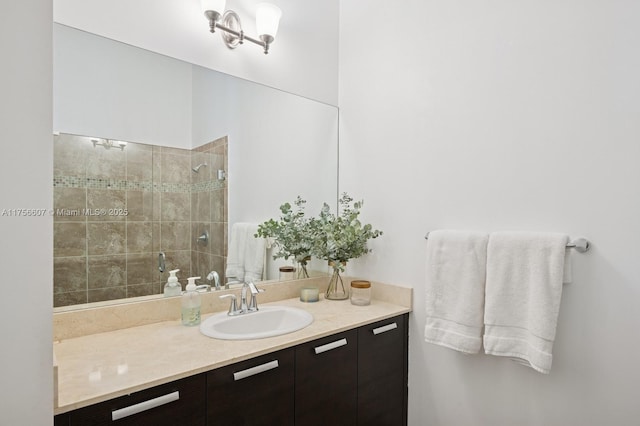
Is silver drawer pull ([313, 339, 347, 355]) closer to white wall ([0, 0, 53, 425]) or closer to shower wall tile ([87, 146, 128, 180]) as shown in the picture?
white wall ([0, 0, 53, 425])

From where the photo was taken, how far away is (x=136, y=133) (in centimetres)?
148

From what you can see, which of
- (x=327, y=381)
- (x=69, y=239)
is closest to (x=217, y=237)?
(x=69, y=239)

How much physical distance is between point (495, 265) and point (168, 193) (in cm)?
138

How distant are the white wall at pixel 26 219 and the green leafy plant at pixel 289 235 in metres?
1.12

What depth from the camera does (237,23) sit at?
169 cm

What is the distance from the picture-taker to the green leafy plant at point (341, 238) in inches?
72.0

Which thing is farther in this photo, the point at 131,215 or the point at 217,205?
the point at 217,205

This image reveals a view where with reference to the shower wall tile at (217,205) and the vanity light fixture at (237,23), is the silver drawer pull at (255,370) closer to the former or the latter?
the shower wall tile at (217,205)

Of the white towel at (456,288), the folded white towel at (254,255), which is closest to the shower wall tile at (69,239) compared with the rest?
the folded white towel at (254,255)

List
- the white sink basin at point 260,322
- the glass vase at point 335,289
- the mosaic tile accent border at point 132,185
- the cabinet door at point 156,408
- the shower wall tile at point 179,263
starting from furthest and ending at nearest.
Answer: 1. the glass vase at point 335,289
2. the shower wall tile at point 179,263
3. the white sink basin at point 260,322
4. the mosaic tile accent border at point 132,185
5. the cabinet door at point 156,408

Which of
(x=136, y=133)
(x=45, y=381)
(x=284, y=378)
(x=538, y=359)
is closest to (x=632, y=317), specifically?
(x=538, y=359)

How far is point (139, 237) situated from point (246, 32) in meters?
1.10

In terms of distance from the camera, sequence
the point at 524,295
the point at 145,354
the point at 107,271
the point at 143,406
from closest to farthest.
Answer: the point at 143,406 → the point at 145,354 → the point at 524,295 → the point at 107,271

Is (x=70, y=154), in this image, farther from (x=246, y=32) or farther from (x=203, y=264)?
(x=246, y=32)
